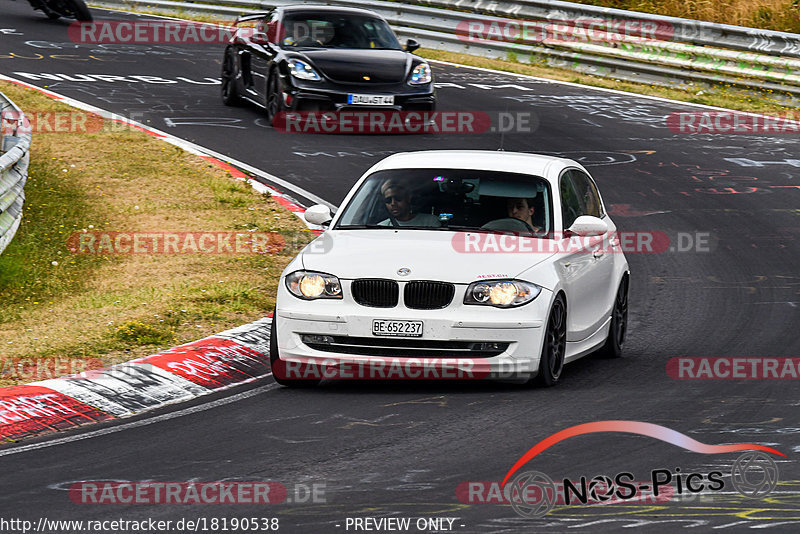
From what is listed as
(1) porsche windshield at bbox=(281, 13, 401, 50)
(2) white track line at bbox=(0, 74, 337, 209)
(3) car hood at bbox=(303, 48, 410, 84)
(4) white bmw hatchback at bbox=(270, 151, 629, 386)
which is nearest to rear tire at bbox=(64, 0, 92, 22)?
(2) white track line at bbox=(0, 74, 337, 209)

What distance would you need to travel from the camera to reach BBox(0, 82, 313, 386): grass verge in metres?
10.0

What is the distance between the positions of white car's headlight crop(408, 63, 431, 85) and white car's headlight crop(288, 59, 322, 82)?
1336mm

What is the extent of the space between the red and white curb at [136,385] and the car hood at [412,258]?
95 centimetres

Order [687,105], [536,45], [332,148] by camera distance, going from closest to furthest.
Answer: [332,148] → [687,105] → [536,45]

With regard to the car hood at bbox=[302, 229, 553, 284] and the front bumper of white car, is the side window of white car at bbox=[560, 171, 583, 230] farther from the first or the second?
the front bumper of white car

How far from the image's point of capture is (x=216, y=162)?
16.9 metres

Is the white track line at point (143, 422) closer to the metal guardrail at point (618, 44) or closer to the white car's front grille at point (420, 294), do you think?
the white car's front grille at point (420, 294)

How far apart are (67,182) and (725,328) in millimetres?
7847

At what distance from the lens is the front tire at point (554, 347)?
29.1 ft

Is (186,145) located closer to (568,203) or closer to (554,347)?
(568,203)

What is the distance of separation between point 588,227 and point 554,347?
88 cm

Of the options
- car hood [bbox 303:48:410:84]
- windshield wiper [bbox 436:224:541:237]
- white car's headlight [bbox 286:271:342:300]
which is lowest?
white car's headlight [bbox 286:271:342:300]

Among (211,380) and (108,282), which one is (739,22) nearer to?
(108,282)

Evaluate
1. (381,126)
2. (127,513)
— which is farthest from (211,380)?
(381,126)
